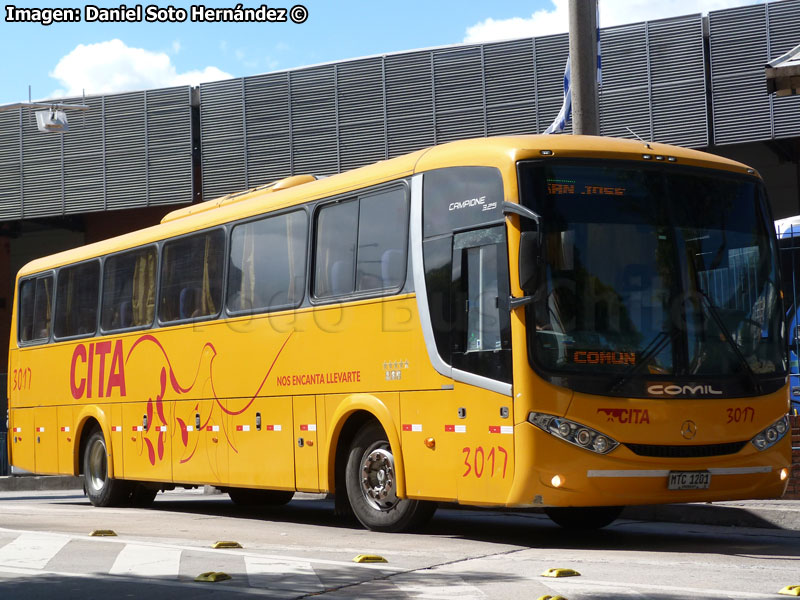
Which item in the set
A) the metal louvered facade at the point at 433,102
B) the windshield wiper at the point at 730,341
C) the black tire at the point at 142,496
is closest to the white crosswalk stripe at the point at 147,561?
the windshield wiper at the point at 730,341

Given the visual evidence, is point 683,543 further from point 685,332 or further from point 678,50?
point 678,50

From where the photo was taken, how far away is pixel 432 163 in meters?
11.3

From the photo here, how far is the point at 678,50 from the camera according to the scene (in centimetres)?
2586

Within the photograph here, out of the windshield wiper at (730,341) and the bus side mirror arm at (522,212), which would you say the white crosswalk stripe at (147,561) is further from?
the windshield wiper at (730,341)

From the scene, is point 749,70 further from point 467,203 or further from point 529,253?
point 529,253

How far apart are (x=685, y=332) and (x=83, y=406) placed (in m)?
10.2

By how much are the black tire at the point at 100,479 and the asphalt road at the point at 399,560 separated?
3297 mm

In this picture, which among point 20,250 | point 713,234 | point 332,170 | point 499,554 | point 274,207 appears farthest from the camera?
point 20,250

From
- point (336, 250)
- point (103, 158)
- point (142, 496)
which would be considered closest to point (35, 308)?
point (142, 496)

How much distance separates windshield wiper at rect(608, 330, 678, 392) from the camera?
9883 millimetres

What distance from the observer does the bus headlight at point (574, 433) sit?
32.0ft

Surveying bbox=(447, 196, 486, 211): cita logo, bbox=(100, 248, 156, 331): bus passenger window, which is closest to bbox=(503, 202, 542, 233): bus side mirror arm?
bbox=(447, 196, 486, 211): cita logo

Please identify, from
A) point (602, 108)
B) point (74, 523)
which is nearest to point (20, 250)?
point (602, 108)

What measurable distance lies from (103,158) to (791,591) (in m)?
27.1
